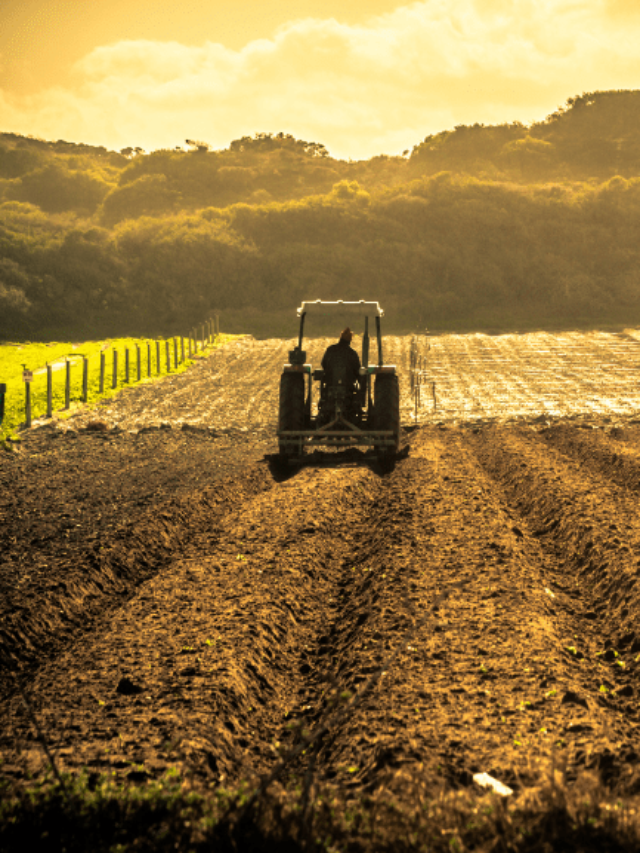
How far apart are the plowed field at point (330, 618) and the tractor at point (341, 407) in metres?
0.48

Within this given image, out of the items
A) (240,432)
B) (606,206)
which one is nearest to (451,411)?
(240,432)

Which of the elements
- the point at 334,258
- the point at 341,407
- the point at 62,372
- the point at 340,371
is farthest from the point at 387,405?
the point at 334,258

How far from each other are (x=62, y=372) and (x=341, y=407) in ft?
44.2

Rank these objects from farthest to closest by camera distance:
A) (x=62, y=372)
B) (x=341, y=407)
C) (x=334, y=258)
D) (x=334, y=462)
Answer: (x=334, y=258)
(x=62, y=372)
(x=334, y=462)
(x=341, y=407)

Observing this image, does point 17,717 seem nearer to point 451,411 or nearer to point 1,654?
point 1,654

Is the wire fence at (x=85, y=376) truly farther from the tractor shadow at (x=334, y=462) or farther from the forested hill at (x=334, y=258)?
the forested hill at (x=334, y=258)

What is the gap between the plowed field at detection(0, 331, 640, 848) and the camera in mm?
3686

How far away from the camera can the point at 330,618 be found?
19.3 feet

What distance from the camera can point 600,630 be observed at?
18.0 ft

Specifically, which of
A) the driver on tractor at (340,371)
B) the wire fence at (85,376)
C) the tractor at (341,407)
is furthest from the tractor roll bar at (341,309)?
the wire fence at (85,376)

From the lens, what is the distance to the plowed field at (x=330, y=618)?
3686mm

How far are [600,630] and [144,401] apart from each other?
1592 centimetres

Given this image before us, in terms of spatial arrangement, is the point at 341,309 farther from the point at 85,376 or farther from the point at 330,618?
the point at 85,376

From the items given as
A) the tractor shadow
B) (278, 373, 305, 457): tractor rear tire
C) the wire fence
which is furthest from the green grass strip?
(278, 373, 305, 457): tractor rear tire
